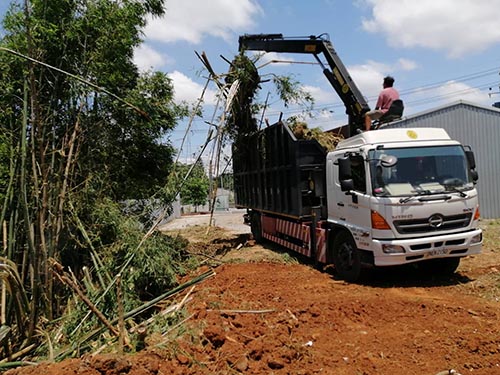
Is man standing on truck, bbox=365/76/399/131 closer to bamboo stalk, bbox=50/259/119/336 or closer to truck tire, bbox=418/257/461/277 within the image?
truck tire, bbox=418/257/461/277

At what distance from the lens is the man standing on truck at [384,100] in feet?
25.2

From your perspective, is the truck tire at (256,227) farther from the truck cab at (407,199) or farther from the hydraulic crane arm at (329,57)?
the truck cab at (407,199)

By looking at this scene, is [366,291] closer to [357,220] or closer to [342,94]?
[357,220]

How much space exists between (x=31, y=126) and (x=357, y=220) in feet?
16.2

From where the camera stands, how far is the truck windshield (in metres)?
6.39

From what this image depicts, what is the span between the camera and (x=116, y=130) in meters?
8.23

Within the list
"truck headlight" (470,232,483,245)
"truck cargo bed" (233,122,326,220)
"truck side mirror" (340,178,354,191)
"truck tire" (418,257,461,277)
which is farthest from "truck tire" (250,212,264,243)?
"truck headlight" (470,232,483,245)

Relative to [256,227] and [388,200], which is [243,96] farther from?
[388,200]

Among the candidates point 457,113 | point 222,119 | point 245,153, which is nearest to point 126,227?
point 222,119

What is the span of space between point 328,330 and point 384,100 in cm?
463

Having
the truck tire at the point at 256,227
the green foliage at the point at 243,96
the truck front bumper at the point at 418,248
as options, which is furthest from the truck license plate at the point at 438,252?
the truck tire at the point at 256,227

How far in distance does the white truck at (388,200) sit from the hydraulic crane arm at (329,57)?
1.19m

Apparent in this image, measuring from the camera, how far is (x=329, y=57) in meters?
9.14

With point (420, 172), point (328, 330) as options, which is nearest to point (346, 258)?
point (420, 172)
